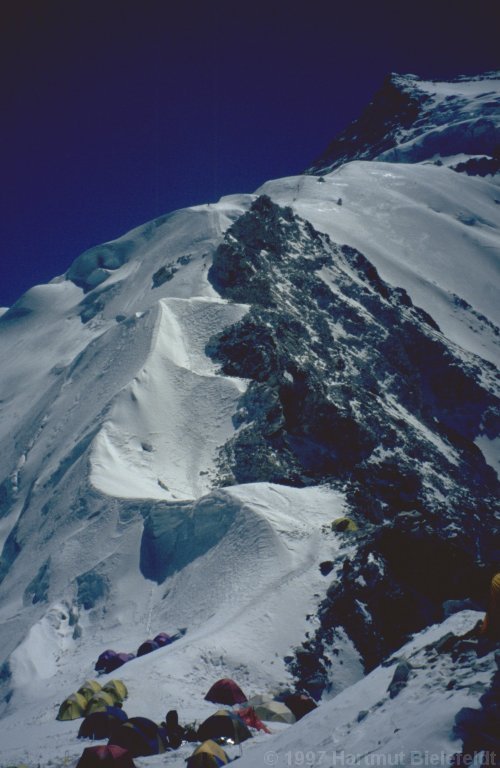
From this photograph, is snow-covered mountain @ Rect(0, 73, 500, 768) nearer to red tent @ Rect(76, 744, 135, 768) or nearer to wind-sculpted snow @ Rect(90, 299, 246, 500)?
wind-sculpted snow @ Rect(90, 299, 246, 500)

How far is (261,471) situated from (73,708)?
47.8 feet

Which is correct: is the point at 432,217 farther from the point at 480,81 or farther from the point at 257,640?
the point at 480,81

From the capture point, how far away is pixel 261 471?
26906mm

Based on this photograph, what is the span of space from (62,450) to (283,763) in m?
26.4

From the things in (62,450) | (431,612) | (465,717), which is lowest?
(431,612)

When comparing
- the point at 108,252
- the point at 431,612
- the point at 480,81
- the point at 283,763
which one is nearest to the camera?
the point at 283,763

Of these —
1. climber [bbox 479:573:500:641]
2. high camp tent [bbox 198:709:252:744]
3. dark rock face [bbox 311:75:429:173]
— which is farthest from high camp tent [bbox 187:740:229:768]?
dark rock face [bbox 311:75:429:173]

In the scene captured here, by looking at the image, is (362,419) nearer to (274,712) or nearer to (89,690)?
(274,712)

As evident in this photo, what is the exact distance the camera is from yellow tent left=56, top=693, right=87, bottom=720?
13.7 meters

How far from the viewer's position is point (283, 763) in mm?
8625

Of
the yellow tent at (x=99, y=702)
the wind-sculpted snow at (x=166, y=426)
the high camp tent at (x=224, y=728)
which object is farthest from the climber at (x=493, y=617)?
the wind-sculpted snow at (x=166, y=426)

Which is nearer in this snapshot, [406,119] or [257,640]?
[257,640]

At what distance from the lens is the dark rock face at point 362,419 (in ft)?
61.4

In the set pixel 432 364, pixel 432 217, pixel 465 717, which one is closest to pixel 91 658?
pixel 465 717
